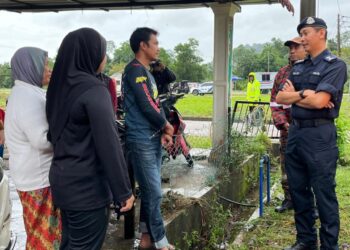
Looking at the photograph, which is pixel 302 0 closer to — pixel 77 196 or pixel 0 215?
pixel 77 196

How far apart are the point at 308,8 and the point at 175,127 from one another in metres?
1.79

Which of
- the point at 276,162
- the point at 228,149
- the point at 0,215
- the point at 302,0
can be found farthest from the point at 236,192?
the point at 0,215

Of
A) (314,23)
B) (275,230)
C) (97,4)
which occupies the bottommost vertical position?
(275,230)

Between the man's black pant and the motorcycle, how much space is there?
163cm

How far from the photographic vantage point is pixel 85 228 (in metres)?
2.26

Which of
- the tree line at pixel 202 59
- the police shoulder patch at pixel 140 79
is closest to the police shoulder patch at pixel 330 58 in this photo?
the police shoulder patch at pixel 140 79

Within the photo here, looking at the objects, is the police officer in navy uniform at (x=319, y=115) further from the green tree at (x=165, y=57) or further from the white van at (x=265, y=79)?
the white van at (x=265, y=79)

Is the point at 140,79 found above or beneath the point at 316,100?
above

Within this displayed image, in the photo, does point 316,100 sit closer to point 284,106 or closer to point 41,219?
point 284,106

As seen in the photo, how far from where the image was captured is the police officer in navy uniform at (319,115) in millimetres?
3443

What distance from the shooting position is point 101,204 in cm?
227

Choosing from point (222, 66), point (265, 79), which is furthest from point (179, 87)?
point (265, 79)

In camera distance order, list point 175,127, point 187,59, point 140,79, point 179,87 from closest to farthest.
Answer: point 140,79
point 175,127
point 179,87
point 187,59

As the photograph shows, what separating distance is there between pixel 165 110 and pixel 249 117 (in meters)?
4.66
